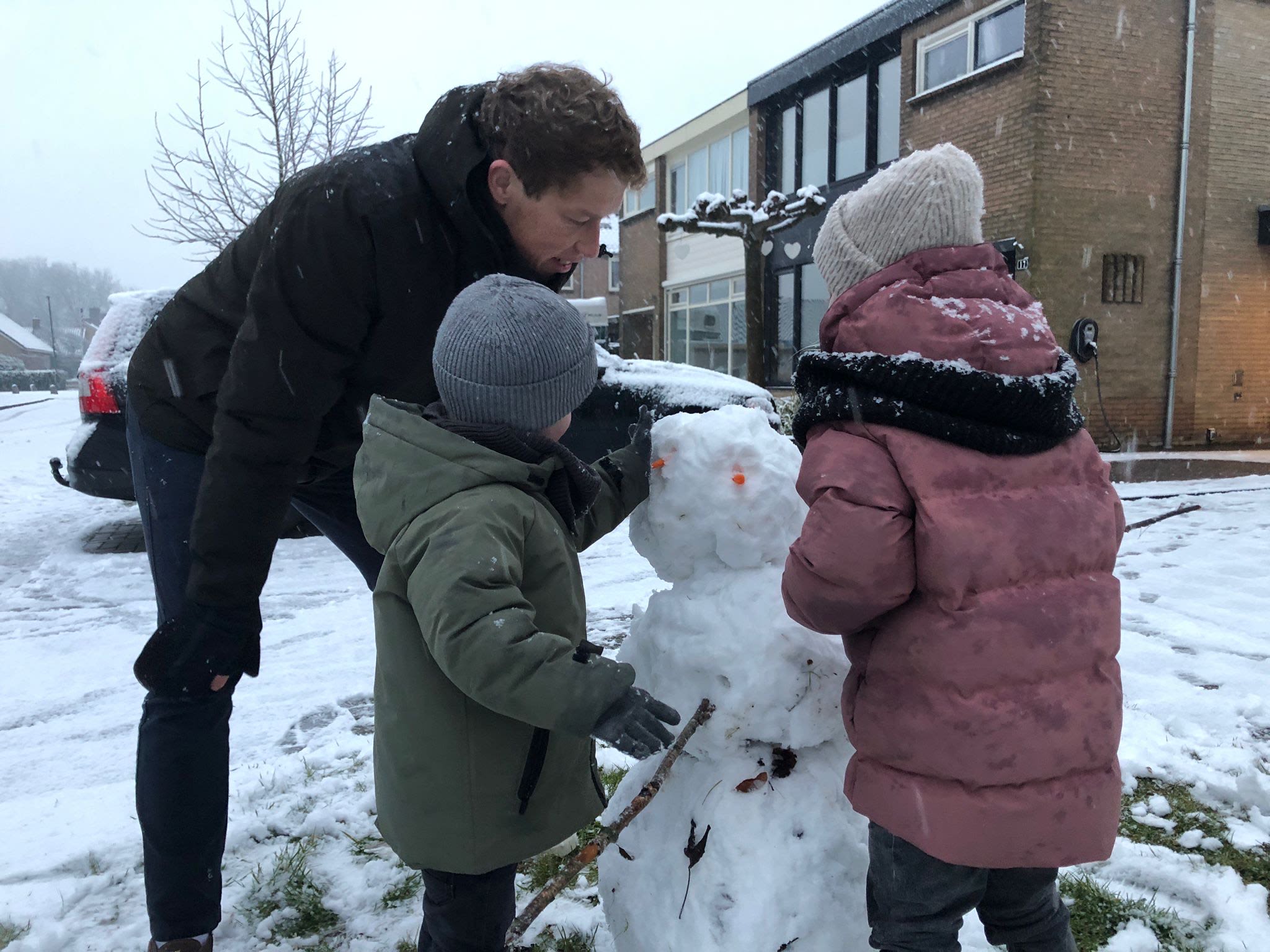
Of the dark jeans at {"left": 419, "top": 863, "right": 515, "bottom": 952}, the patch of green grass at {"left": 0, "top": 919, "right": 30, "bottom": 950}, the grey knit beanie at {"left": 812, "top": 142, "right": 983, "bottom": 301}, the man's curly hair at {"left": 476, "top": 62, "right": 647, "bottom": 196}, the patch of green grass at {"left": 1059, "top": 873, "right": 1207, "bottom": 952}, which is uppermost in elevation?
the man's curly hair at {"left": 476, "top": 62, "right": 647, "bottom": 196}

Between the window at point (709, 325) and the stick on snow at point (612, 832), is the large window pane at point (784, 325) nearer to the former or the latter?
the window at point (709, 325)

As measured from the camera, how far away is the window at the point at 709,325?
60.4ft

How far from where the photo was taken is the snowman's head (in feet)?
5.75

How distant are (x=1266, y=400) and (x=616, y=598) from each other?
39.2ft

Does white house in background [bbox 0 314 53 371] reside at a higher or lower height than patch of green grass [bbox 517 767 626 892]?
higher

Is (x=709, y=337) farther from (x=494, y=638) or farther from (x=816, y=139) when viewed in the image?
(x=494, y=638)

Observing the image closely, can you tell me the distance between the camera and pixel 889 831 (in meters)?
1.55

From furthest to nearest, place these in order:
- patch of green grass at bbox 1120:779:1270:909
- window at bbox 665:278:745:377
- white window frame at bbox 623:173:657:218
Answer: white window frame at bbox 623:173:657:218
window at bbox 665:278:745:377
patch of green grass at bbox 1120:779:1270:909

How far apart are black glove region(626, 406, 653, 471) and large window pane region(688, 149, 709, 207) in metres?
18.6

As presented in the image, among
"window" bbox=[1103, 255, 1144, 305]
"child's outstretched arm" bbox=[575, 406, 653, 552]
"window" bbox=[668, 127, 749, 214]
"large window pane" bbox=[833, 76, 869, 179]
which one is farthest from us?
"window" bbox=[668, 127, 749, 214]

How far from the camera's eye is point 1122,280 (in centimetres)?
1128

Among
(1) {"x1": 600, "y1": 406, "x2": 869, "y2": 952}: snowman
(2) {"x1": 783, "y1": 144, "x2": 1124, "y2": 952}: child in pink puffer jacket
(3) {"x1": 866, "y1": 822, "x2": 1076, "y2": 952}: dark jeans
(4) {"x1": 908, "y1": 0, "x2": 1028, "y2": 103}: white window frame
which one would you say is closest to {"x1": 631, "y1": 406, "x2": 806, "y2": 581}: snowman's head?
(1) {"x1": 600, "y1": 406, "x2": 869, "y2": 952}: snowman

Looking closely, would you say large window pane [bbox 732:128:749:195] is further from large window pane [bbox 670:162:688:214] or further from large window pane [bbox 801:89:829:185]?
large window pane [bbox 670:162:688:214]

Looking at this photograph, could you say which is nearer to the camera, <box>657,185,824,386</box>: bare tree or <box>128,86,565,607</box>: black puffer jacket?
<box>128,86,565,607</box>: black puffer jacket
